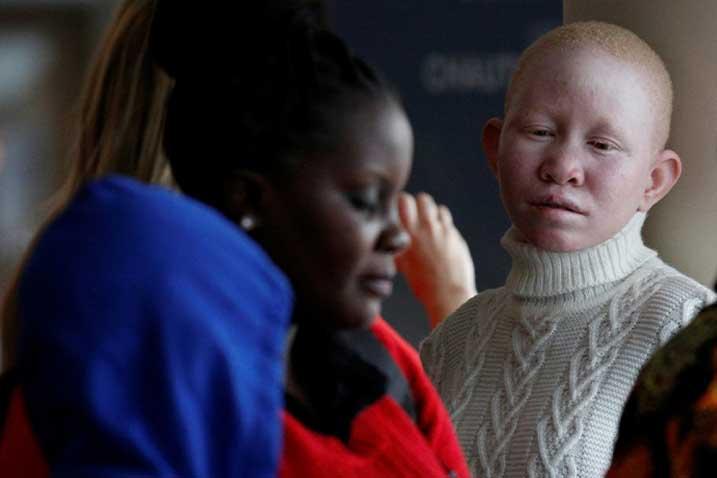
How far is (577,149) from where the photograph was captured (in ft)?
5.22

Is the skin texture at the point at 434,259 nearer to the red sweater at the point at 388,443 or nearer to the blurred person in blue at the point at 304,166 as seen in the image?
the red sweater at the point at 388,443

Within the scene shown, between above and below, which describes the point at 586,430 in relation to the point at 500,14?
below

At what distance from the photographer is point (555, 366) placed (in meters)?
1.62

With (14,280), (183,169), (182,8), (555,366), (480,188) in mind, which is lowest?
(480,188)

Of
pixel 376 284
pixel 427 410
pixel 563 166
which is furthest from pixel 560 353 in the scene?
pixel 376 284

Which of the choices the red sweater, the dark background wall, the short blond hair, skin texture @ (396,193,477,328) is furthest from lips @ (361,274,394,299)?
the dark background wall

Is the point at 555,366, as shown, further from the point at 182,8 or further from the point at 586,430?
the point at 182,8

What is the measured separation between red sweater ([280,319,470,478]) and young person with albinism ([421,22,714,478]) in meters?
0.40

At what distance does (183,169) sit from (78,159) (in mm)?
593

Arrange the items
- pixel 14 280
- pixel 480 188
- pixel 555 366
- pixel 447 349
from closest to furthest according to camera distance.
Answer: pixel 14 280, pixel 555 366, pixel 447 349, pixel 480 188

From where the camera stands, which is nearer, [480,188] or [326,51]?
[326,51]

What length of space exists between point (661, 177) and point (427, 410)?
2.18 ft

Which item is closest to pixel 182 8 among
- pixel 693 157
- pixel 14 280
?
pixel 14 280

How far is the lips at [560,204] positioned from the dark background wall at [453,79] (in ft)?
3.05
